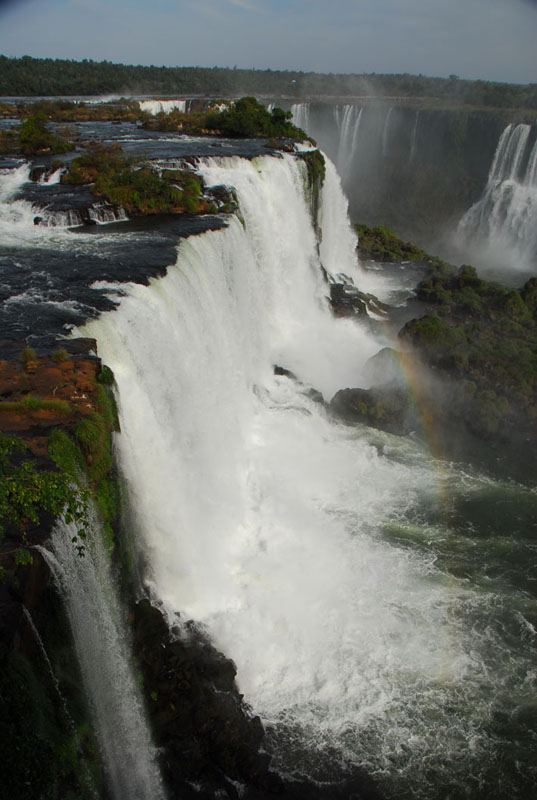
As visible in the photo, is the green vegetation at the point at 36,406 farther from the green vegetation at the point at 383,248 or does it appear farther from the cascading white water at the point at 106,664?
the green vegetation at the point at 383,248

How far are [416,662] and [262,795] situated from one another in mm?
3236

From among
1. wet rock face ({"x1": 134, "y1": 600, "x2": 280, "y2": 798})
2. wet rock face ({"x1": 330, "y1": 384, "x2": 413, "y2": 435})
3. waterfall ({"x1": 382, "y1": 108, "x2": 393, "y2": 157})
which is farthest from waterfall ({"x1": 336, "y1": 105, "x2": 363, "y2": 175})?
wet rock face ({"x1": 134, "y1": 600, "x2": 280, "y2": 798})

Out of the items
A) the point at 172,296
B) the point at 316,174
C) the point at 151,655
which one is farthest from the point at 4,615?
the point at 316,174

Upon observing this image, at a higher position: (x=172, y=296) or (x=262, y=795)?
(x=172, y=296)

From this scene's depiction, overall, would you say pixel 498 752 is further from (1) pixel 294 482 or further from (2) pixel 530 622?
(1) pixel 294 482

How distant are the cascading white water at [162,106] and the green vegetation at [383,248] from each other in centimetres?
1745

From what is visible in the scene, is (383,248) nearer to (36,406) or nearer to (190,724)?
(36,406)

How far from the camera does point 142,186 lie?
18.2 metres

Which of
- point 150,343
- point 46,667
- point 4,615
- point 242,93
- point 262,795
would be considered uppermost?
point 242,93

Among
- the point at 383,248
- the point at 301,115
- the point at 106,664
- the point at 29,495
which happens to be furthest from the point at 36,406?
the point at 301,115

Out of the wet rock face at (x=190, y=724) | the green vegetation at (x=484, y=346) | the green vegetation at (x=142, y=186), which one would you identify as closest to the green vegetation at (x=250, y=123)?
the green vegetation at (x=142, y=186)

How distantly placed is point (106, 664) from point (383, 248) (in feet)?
90.3

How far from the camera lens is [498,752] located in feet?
28.1

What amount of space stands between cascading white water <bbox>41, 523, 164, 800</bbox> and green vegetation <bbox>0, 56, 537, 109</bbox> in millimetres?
52140
